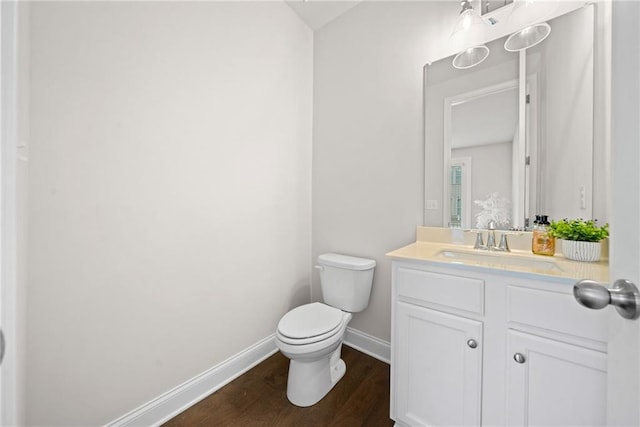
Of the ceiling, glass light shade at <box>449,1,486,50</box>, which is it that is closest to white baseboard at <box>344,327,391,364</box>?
glass light shade at <box>449,1,486,50</box>

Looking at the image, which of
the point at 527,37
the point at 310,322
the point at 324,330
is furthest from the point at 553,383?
the point at 527,37

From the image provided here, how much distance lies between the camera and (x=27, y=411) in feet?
3.05

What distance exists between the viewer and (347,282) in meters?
1.71

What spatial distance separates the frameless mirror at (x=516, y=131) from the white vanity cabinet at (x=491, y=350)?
1.95ft

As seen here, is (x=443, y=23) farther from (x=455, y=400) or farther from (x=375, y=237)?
(x=455, y=400)

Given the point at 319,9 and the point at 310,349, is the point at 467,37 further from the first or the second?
the point at 310,349

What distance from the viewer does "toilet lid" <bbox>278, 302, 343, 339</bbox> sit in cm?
134

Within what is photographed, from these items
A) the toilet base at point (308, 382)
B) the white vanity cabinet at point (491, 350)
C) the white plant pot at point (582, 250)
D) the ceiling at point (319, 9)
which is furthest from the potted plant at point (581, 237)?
the ceiling at point (319, 9)

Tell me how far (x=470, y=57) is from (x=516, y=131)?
51 centimetres

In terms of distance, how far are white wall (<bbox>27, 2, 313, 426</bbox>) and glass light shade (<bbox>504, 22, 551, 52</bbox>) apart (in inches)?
55.6

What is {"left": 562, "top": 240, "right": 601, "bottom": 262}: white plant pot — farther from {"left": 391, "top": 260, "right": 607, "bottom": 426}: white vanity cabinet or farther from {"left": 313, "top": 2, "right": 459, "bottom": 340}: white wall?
{"left": 313, "top": 2, "right": 459, "bottom": 340}: white wall

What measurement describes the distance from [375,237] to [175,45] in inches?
64.9

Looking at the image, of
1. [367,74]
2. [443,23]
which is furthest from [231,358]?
[443,23]

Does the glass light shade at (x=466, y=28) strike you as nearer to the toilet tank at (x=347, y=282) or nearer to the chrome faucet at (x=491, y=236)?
the chrome faucet at (x=491, y=236)
